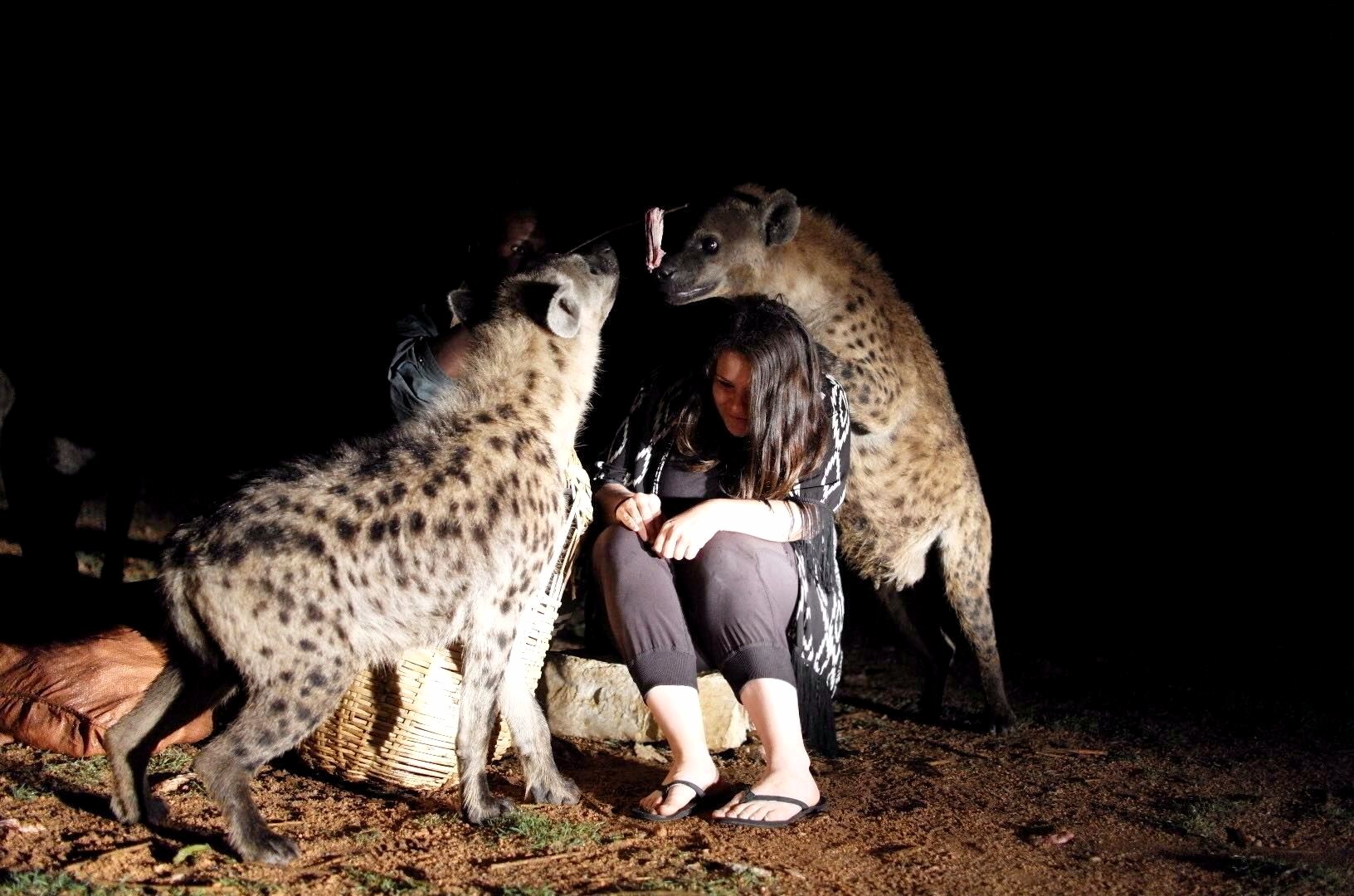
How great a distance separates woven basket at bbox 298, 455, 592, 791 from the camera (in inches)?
86.0

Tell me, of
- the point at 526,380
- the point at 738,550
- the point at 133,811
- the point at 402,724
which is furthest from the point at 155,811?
the point at 738,550

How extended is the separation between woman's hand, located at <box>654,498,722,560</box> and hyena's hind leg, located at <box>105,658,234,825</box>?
75cm

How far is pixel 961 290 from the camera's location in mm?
5043

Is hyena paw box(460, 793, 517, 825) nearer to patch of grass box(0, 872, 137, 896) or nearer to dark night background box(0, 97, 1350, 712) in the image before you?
patch of grass box(0, 872, 137, 896)

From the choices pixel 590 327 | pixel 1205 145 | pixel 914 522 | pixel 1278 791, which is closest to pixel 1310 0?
pixel 1205 145

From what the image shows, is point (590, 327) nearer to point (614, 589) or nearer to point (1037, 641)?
point (614, 589)

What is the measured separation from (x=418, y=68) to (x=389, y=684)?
10.8 feet

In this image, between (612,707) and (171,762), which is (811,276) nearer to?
(612,707)

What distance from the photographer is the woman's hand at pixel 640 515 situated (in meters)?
2.27

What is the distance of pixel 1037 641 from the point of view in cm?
418

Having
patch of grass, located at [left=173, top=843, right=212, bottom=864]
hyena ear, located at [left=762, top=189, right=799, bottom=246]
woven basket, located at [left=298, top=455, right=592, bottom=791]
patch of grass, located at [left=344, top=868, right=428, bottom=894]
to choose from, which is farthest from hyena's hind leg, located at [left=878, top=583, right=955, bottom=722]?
patch of grass, located at [left=173, top=843, right=212, bottom=864]

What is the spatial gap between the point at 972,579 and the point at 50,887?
230 cm

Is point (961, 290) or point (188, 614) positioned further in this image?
point (961, 290)

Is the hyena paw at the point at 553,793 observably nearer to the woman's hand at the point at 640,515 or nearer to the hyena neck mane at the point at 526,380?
the woman's hand at the point at 640,515
